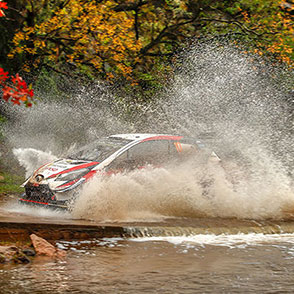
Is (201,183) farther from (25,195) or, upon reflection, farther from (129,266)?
(129,266)

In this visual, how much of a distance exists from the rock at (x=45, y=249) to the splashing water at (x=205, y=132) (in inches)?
82.4

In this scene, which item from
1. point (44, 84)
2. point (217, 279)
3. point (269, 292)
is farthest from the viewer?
point (44, 84)

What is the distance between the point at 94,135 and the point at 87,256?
11493mm

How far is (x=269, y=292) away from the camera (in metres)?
6.75

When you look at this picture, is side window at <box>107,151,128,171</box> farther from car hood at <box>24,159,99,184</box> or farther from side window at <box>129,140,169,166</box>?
car hood at <box>24,159,99,184</box>

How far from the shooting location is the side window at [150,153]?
1176 cm

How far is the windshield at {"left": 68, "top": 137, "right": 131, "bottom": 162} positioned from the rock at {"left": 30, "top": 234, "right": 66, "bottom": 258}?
10.5 feet

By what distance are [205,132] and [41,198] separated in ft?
22.8

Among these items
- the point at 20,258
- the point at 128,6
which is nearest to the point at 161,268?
the point at 20,258

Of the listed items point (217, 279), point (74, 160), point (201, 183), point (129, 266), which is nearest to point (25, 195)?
point (74, 160)

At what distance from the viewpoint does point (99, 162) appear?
11.4m

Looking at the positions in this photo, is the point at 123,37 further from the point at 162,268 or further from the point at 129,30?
the point at 162,268

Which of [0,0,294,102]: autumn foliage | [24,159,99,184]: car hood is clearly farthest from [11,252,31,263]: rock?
[0,0,294,102]: autumn foliage

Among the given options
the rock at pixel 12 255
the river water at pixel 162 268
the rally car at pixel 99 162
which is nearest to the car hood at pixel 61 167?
the rally car at pixel 99 162
